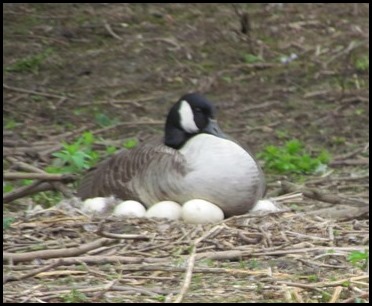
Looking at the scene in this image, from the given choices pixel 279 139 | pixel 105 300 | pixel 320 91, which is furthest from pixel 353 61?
pixel 105 300

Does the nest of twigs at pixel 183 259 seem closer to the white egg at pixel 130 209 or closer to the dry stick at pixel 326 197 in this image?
the white egg at pixel 130 209

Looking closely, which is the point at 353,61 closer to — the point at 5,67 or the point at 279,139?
the point at 279,139

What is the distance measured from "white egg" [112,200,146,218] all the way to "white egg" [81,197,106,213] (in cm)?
15

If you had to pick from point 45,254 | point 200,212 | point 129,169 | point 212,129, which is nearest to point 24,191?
A: point 129,169

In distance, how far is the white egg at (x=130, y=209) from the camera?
839 cm

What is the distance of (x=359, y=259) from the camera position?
274 inches

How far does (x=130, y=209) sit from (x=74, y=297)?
7.31 feet

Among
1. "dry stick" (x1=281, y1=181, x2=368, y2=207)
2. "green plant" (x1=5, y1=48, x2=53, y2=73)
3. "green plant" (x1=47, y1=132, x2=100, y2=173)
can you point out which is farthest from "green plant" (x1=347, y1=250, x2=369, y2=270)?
"green plant" (x1=5, y1=48, x2=53, y2=73)

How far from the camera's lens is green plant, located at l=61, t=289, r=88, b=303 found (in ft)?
20.5

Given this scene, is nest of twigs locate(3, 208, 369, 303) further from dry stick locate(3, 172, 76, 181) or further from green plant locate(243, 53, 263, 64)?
green plant locate(243, 53, 263, 64)

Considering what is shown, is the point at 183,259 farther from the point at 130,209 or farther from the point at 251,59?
the point at 251,59

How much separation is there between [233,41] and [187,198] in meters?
6.10

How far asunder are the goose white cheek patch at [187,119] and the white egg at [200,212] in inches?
38.5

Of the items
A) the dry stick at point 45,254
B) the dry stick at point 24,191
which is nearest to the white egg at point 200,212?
the dry stick at point 45,254
